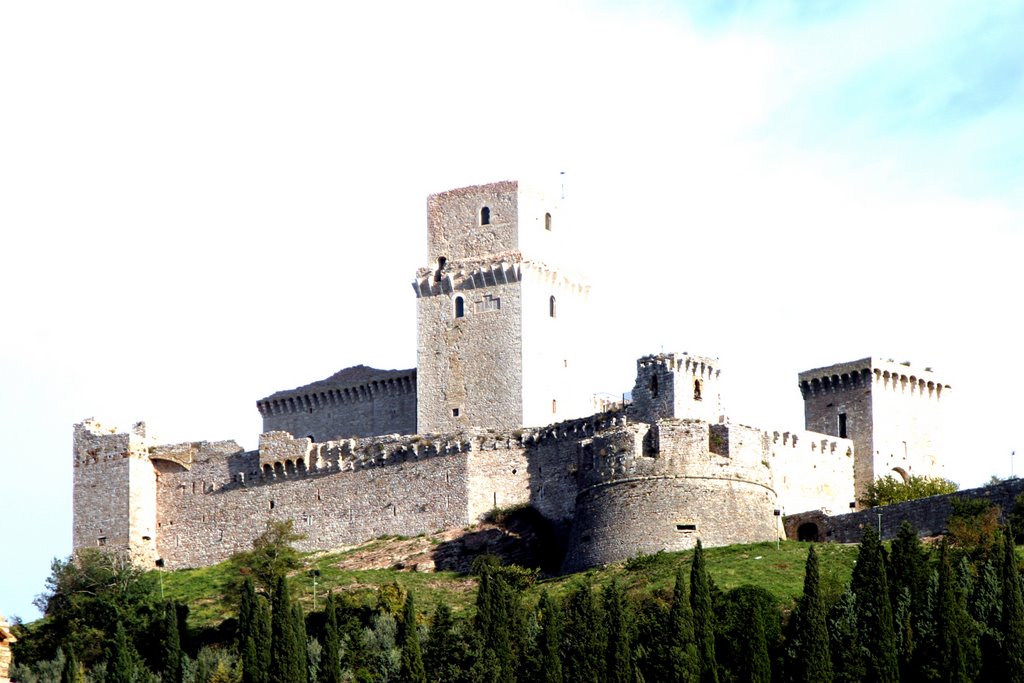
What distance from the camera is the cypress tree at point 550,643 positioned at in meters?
65.6

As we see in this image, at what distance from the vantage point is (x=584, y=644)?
66188mm

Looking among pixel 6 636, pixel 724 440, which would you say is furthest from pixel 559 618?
pixel 6 636

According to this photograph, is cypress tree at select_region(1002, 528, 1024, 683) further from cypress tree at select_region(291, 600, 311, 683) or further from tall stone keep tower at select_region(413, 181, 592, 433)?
tall stone keep tower at select_region(413, 181, 592, 433)

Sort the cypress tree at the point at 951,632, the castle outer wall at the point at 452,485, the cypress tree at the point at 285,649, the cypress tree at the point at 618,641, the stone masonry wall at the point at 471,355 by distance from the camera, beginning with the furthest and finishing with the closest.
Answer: the stone masonry wall at the point at 471,355 < the castle outer wall at the point at 452,485 < the cypress tree at the point at 285,649 < the cypress tree at the point at 618,641 < the cypress tree at the point at 951,632

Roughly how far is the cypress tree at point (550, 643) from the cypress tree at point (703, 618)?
368cm

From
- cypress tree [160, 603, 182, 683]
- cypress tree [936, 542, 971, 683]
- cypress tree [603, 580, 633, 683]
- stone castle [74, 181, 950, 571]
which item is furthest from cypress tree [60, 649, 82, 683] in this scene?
cypress tree [936, 542, 971, 683]

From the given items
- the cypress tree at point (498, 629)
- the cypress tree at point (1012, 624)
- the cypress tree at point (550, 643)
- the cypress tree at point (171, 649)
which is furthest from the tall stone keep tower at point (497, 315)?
the cypress tree at point (1012, 624)

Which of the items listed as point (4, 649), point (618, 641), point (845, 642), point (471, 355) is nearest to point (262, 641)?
point (618, 641)

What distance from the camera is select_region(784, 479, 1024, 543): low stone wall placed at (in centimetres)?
7419

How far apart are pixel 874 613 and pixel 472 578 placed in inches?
685

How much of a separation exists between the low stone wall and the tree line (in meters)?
0.87

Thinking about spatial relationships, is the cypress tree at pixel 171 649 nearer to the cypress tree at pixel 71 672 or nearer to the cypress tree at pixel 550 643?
the cypress tree at pixel 71 672

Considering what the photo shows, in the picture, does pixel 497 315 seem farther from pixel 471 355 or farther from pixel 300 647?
pixel 300 647

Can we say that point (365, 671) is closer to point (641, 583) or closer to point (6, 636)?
point (641, 583)
